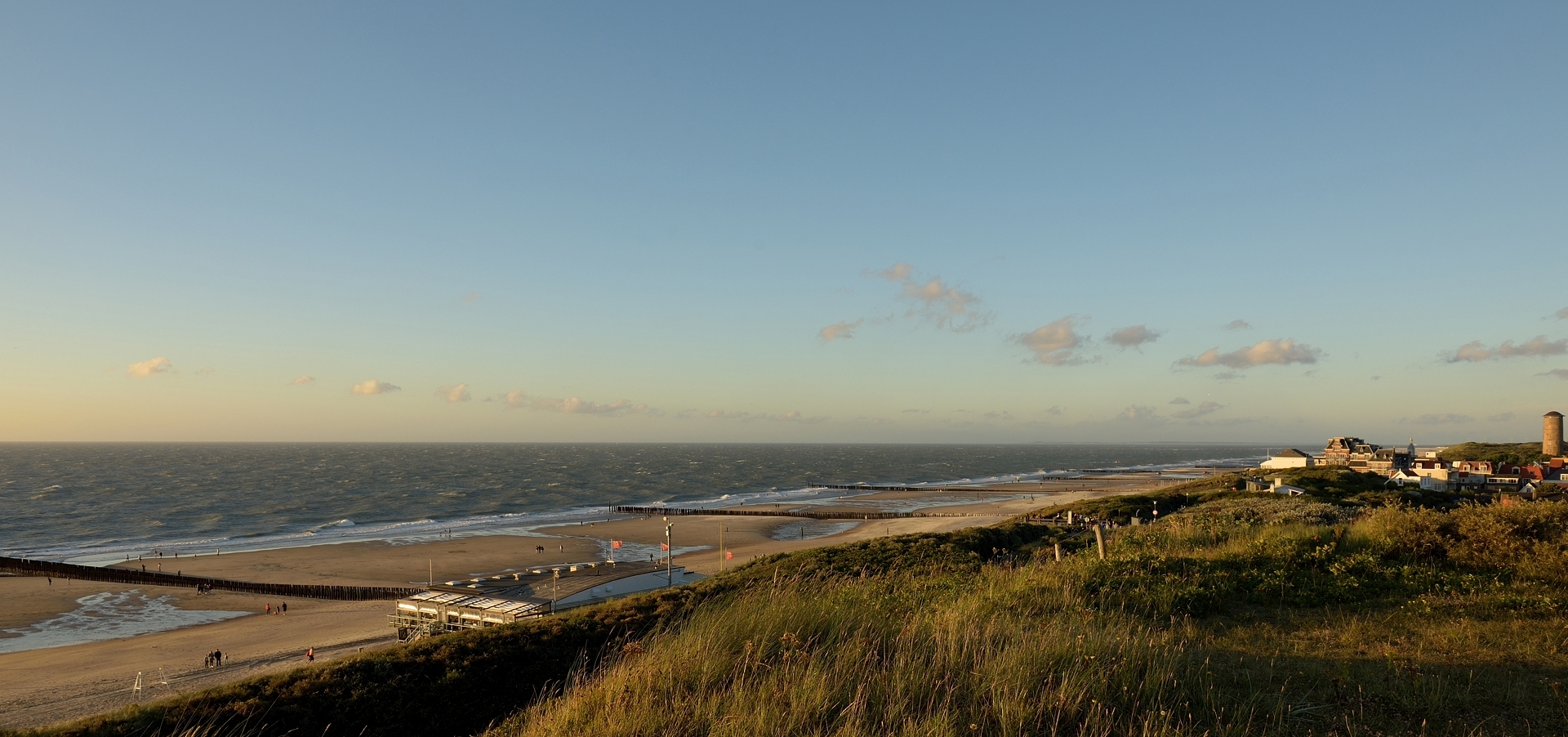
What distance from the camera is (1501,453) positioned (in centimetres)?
9350

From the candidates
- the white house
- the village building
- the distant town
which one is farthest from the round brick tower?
the village building

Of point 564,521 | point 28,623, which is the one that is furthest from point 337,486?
point 28,623

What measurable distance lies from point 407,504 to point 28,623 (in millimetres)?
53704

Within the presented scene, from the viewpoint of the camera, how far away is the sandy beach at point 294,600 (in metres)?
26.7

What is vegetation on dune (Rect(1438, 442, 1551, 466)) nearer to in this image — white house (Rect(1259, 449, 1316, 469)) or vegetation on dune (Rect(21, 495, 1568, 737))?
white house (Rect(1259, 449, 1316, 469))

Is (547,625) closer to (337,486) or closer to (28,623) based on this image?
(28,623)

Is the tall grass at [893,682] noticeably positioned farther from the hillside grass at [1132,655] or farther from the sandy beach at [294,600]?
the sandy beach at [294,600]

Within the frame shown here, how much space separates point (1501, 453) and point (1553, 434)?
17.8 feet

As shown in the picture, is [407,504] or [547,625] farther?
[407,504]

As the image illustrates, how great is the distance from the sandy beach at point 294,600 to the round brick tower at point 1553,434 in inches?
2236

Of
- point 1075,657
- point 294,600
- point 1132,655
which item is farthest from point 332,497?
point 1132,655

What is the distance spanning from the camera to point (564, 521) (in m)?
76.5

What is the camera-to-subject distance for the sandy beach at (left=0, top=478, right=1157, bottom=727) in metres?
26.7

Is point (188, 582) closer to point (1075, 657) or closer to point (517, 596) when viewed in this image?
point (517, 596)
